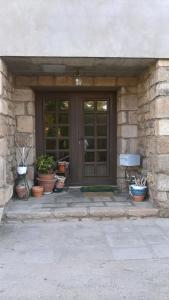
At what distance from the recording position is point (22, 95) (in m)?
5.27

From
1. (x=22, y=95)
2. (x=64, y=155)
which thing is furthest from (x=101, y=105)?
(x=22, y=95)

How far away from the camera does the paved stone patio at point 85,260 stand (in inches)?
99.3

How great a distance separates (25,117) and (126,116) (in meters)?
1.66

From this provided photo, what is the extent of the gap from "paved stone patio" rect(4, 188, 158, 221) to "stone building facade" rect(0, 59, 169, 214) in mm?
202

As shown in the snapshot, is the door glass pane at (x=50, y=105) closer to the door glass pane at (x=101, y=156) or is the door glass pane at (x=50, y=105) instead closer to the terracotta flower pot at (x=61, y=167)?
the terracotta flower pot at (x=61, y=167)

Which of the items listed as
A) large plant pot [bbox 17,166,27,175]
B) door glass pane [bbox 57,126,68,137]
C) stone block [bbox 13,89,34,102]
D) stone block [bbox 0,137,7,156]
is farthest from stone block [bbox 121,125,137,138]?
stone block [bbox 0,137,7,156]

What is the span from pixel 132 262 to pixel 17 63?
2.96m

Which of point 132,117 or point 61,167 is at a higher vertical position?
point 132,117

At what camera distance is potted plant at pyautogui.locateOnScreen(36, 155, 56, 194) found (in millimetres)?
5277

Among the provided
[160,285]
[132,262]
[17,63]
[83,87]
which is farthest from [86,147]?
[160,285]

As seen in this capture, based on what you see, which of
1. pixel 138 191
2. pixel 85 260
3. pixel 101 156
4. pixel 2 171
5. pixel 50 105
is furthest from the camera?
pixel 101 156

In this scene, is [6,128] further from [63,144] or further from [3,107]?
[63,144]

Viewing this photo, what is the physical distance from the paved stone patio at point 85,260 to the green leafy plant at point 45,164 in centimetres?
121

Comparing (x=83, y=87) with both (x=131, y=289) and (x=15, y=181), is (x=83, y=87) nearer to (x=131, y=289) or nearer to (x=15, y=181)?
(x=15, y=181)
